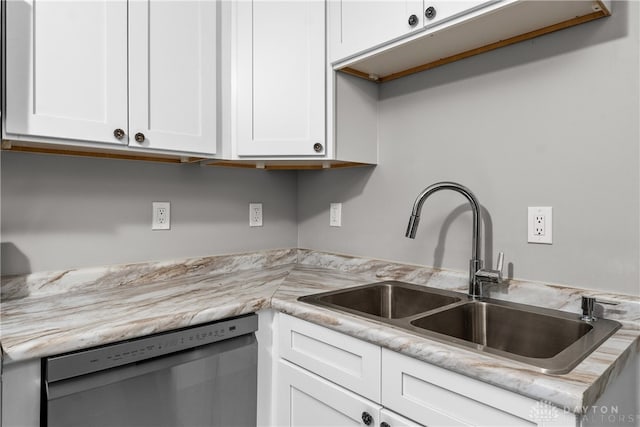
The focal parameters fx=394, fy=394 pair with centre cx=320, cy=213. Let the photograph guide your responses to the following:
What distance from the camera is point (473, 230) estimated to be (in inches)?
52.7

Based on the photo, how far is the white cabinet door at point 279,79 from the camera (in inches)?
61.3

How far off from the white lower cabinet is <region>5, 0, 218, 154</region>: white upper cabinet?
32.0 inches

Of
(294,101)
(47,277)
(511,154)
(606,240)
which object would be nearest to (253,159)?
(294,101)

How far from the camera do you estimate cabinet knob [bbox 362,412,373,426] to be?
1.04 meters

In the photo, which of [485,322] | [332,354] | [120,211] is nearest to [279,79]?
[120,211]

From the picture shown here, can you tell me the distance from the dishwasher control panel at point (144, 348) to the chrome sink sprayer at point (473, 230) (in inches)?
25.0

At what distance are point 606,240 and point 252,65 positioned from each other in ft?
4.46

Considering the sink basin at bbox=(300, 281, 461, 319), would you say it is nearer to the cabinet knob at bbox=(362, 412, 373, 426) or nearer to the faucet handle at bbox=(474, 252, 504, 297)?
the faucet handle at bbox=(474, 252, 504, 297)

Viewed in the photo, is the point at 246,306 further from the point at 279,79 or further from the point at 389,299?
the point at 279,79

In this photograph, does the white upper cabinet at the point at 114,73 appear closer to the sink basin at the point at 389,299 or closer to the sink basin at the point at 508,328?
the sink basin at the point at 389,299

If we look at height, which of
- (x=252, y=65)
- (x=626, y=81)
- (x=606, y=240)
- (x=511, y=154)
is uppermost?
(x=252, y=65)

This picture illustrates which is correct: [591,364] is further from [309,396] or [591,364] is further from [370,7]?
[370,7]

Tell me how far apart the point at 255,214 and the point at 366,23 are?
103cm

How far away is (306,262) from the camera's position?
2121mm
